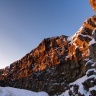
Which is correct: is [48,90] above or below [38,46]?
below

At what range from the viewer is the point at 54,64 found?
126438 millimetres

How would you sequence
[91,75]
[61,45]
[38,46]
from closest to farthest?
[91,75] → [61,45] → [38,46]

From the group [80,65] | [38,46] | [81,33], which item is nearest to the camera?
[80,65]

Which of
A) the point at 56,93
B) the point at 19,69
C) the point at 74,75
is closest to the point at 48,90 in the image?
the point at 56,93

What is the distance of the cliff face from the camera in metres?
114

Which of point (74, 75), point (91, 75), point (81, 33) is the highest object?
point (81, 33)

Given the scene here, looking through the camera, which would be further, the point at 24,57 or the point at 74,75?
the point at 24,57

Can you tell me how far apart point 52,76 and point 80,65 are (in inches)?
702

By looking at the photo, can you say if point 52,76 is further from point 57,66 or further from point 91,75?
point 91,75

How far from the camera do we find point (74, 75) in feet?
369

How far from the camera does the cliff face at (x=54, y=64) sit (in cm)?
11425

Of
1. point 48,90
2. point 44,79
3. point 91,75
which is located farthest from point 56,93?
point 91,75

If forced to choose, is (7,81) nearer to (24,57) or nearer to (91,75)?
(24,57)

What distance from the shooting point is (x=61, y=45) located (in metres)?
133
